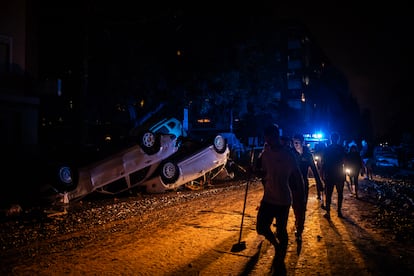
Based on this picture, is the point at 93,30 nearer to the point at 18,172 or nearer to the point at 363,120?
the point at 18,172

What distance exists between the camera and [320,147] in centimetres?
834

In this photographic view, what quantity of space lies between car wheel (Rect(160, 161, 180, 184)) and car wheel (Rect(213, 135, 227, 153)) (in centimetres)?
199

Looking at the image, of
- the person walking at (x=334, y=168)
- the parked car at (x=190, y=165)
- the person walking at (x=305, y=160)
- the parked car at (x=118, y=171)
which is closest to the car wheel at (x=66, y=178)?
the parked car at (x=118, y=171)

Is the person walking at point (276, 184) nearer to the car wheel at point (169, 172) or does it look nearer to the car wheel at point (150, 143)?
the car wheel at point (150, 143)

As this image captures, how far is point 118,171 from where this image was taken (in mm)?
9781

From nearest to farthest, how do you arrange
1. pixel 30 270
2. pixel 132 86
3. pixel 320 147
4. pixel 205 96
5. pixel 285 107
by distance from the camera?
pixel 30 270 → pixel 320 147 → pixel 132 86 → pixel 205 96 → pixel 285 107

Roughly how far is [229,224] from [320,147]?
3117mm

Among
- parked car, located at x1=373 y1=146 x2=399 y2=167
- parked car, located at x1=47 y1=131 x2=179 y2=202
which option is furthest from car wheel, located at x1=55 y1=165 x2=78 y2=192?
parked car, located at x1=373 y1=146 x2=399 y2=167

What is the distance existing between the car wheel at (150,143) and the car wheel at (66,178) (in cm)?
220

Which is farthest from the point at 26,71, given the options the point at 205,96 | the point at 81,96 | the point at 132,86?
the point at 205,96

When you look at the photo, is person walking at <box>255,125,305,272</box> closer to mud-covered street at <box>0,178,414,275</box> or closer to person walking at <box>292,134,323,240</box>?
mud-covered street at <box>0,178,414,275</box>

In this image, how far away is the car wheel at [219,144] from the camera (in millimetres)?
12734

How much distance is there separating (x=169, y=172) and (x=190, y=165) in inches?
38.8

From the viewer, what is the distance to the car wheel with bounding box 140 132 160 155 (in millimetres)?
10328
